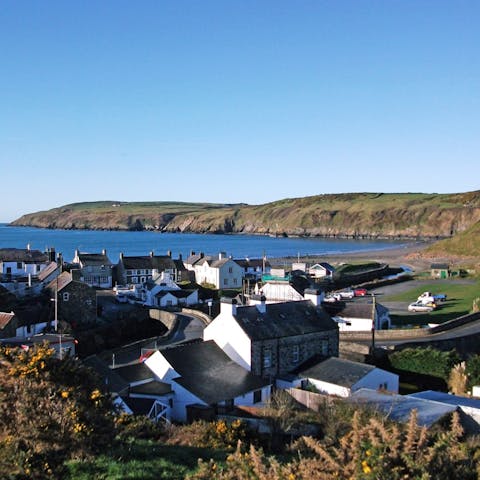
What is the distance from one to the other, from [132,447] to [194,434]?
3.37m

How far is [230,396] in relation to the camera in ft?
84.4

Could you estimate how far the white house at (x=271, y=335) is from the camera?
2997 cm

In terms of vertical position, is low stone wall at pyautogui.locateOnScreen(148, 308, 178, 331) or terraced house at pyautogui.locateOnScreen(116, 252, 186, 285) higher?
terraced house at pyautogui.locateOnScreen(116, 252, 186, 285)

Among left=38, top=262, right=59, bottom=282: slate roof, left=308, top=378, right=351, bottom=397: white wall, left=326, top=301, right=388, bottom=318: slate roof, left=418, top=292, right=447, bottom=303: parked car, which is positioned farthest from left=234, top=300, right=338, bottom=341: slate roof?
left=38, top=262, right=59, bottom=282: slate roof

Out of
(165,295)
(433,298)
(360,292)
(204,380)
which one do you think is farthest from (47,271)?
(204,380)

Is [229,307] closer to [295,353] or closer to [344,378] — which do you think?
[295,353]

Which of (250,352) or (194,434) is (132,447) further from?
(250,352)

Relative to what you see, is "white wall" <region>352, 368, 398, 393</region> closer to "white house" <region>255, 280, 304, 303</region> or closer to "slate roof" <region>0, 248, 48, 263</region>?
"white house" <region>255, 280, 304, 303</region>

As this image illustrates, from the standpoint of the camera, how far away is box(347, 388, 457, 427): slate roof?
64.7 feet

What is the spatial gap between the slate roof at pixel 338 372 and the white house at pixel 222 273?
42737mm

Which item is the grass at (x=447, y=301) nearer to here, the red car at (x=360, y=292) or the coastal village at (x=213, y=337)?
the coastal village at (x=213, y=337)

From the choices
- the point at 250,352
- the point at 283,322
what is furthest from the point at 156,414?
the point at 283,322

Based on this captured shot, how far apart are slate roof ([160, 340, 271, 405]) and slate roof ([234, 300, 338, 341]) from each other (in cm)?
197

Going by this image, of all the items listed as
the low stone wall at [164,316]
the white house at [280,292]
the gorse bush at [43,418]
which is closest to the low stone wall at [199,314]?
the low stone wall at [164,316]
